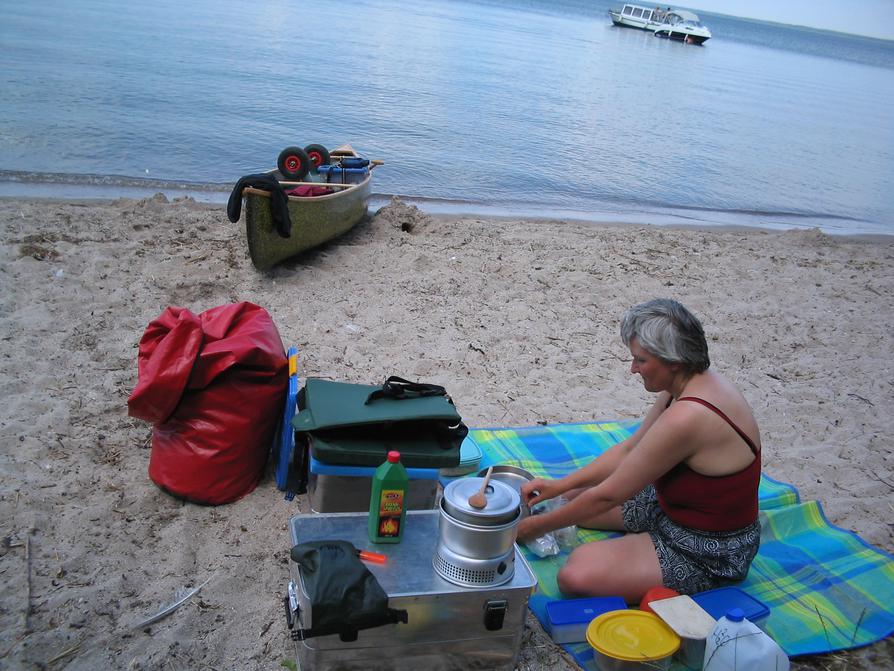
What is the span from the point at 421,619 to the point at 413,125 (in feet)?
49.2

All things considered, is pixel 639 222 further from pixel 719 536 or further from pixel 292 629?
pixel 292 629

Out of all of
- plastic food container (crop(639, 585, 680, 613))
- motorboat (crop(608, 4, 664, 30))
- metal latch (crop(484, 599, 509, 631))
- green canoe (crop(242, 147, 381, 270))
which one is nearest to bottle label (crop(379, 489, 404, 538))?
metal latch (crop(484, 599, 509, 631))

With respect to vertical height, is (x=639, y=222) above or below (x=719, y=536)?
below

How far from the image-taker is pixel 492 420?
4.53 metres

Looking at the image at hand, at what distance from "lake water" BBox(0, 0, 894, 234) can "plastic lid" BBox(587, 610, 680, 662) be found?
835cm

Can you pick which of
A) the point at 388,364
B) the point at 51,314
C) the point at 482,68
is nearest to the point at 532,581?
the point at 388,364

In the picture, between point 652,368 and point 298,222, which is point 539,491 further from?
point 298,222

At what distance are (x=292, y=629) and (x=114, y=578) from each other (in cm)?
94

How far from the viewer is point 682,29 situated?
190 feet

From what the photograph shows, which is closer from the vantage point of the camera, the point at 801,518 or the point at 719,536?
the point at 719,536

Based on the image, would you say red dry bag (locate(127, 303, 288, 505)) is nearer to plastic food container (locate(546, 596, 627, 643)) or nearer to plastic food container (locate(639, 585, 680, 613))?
plastic food container (locate(546, 596, 627, 643))

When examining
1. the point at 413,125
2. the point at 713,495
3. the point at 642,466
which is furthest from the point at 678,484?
the point at 413,125

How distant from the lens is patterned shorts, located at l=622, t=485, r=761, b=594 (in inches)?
114

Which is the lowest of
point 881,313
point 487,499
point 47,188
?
point 47,188
